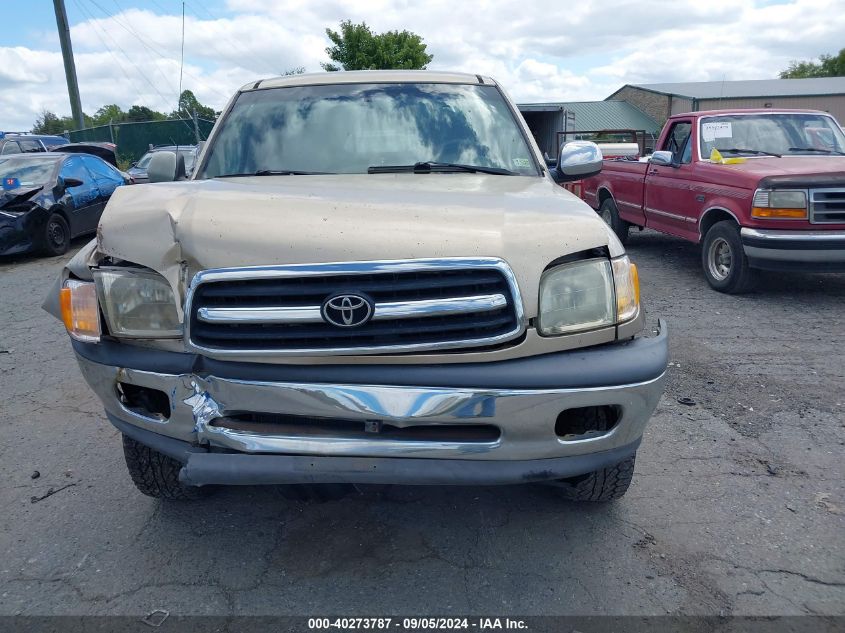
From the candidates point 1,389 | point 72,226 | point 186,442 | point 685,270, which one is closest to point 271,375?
point 186,442

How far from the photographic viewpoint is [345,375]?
88.6 inches

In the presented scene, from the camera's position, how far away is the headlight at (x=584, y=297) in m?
2.33

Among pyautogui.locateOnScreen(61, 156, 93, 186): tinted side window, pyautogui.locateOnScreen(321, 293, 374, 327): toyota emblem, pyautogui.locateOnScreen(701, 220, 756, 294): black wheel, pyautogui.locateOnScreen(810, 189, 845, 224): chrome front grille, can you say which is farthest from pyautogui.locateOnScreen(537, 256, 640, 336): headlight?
pyautogui.locateOnScreen(61, 156, 93, 186): tinted side window

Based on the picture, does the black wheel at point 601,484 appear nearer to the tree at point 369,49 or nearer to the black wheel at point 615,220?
the black wheel at point 615,220

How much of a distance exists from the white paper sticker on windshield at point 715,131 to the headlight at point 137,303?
6.86 m

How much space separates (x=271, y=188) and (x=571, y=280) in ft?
4.21

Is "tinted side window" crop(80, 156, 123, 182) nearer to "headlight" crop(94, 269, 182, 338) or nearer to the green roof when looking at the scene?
"headlight" crop(94, 269, 182, 338)

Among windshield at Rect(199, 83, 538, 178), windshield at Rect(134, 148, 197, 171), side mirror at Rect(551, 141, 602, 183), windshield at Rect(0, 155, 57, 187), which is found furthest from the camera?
windshield at Rect(0, 155, 57, 187)

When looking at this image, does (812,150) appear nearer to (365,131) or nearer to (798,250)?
(798,250)

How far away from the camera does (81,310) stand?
252 centimetres

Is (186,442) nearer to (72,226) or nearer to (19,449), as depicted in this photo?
(19,449)

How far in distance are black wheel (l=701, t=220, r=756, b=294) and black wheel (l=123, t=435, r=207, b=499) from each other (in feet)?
18.5

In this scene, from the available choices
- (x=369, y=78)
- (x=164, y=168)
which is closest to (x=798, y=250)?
(x=369, y=78)

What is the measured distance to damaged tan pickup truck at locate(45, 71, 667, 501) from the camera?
223cm
